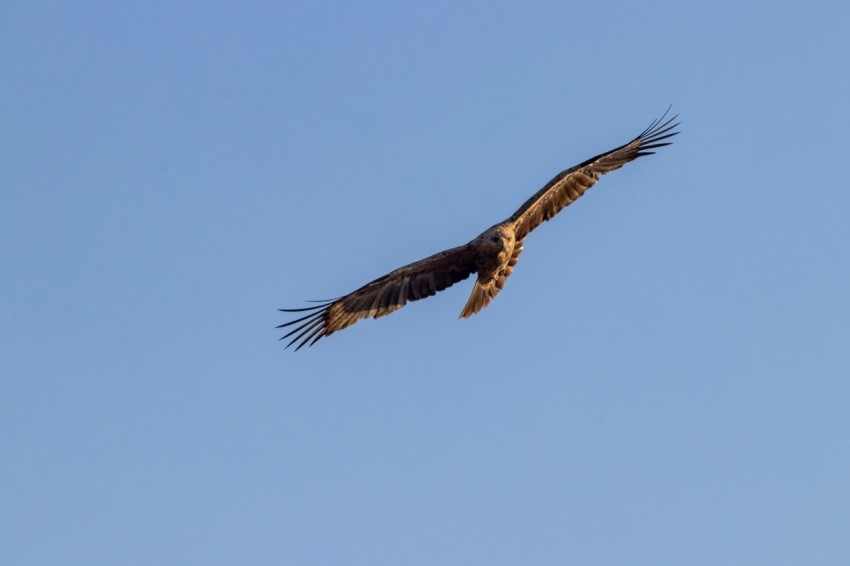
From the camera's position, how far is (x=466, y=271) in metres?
15.4

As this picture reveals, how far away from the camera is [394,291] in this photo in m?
15.3

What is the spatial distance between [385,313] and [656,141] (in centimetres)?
478

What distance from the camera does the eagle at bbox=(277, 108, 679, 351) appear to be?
14.8 meters

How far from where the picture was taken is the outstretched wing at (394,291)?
15016 mm

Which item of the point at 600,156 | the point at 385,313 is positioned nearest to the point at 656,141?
the point at 600,156

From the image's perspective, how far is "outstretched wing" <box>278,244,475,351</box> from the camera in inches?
591

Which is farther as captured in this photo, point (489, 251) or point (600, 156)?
point (600, 156)

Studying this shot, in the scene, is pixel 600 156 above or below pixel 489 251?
above

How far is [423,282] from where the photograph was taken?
15414mm

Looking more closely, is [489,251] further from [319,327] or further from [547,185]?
[319,327]

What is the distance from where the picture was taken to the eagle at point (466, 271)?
14.8 m

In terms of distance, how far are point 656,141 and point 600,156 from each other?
3.57 feet

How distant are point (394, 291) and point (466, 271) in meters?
1.04

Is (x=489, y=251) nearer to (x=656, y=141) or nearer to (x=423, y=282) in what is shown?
(x=423, y=282)
